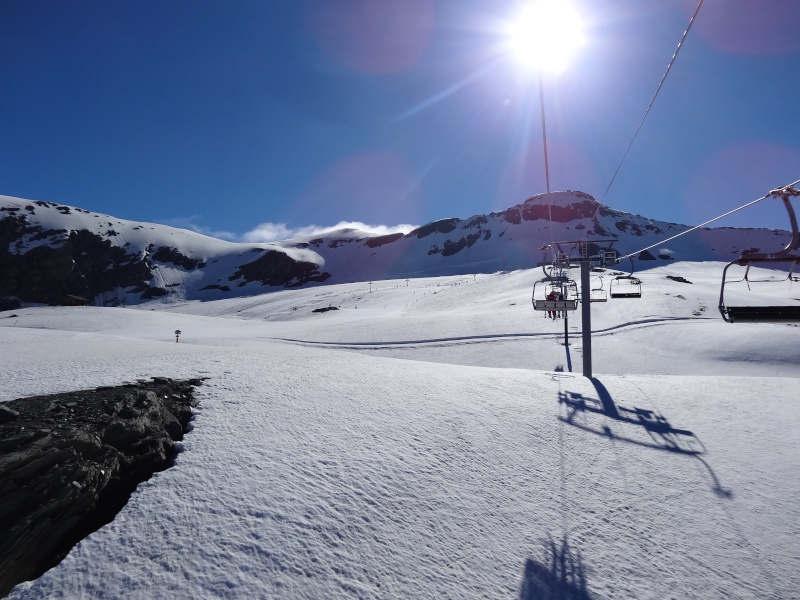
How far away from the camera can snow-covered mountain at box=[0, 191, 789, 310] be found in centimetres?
11481

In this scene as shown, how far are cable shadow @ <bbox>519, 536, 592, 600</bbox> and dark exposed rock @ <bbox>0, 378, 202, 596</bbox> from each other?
530 centimetres

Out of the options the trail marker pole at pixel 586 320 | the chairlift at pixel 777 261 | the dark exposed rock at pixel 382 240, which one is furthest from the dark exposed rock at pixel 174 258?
the chairlift at pixel 777 261

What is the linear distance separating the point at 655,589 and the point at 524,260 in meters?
124

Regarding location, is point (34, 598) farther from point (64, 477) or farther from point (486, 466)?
point (486, 466)

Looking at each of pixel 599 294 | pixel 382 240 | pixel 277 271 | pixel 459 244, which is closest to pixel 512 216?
pixel 459 244

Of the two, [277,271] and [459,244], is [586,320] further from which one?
[459,244]

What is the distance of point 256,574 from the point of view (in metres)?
4.25

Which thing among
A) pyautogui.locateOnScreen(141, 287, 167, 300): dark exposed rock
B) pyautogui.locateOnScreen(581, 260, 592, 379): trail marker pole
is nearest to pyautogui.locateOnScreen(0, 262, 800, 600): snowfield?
pyautogui.locateOnScreen(581, 260, 592, 379): trail marker pole

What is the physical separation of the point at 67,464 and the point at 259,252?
14603cm

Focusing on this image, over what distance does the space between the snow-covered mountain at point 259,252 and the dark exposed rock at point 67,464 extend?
107393mm

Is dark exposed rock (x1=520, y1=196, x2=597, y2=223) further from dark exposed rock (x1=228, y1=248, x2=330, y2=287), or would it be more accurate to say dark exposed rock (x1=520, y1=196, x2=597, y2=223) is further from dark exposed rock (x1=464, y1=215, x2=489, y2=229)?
dark exposed rock (x1=228, y1=248, x2=330, y2=287)

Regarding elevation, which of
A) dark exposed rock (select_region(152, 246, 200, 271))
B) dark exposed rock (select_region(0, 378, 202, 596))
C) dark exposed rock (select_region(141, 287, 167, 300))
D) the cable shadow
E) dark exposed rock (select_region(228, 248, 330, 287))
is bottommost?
the cable shadow

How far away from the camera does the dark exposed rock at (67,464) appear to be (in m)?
4.29

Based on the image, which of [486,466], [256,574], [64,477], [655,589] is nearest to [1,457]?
[64,477]
